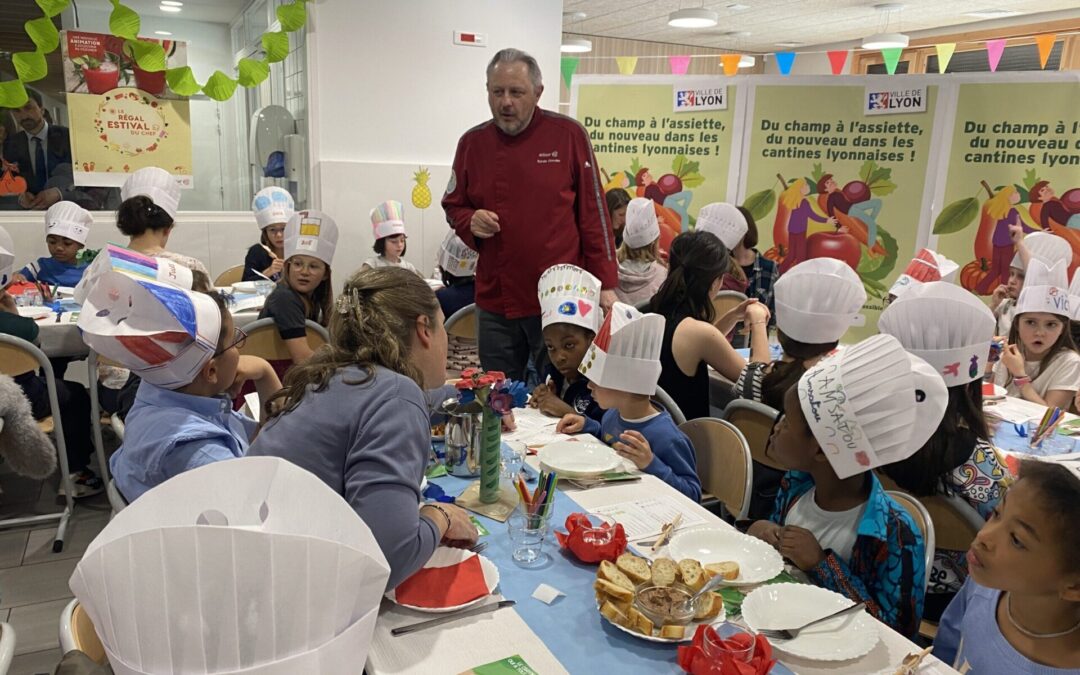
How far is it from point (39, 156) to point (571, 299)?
4.28 metres

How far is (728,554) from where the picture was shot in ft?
4.99

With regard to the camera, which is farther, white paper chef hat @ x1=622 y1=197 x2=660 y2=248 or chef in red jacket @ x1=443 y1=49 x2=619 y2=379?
white paper chef hat @ x1=622 y1=197 x2=660 y2=248

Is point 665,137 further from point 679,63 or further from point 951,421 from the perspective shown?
point 951,421

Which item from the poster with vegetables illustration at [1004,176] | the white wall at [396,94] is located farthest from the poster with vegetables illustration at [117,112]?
the poster with vegetables illustration at [1004,176]

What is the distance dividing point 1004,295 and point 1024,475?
3.53 metres

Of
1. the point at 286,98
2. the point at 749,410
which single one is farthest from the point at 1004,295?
the point at 286,98

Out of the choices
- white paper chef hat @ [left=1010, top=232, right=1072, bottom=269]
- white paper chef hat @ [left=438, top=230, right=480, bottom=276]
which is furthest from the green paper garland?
white paper chef hat @ [left=1010, top=232, right=1072, bottom=269]

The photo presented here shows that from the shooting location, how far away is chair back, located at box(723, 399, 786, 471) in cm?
226

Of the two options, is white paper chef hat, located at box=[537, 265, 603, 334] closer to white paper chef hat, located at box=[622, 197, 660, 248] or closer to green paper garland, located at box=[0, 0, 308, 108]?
white paper chef hat, located at box=[622, 197, 660, 248]

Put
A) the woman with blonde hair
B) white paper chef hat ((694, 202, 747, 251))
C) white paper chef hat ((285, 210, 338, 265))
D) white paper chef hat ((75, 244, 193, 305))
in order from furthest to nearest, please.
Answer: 1. white paper chef hat ((694, 202, 747, 251))
2. white paper chef hat ((285, 210, 338, 265))
3. white paper chef hat ((75, 244, 193, 305))
4. the woman with blonde hair

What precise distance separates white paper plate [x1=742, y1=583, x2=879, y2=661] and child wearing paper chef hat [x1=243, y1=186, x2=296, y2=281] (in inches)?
157

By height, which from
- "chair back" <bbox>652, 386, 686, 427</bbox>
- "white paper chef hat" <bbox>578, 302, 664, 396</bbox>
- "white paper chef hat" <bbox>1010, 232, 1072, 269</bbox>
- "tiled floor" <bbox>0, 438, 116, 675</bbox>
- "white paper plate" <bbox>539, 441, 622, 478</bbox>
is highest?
"white paper chef hat" <bbox>1010, 232, 1072, 269</bbox>

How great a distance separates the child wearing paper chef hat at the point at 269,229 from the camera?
4.67m

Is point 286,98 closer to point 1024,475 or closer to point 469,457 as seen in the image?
point 469,457
